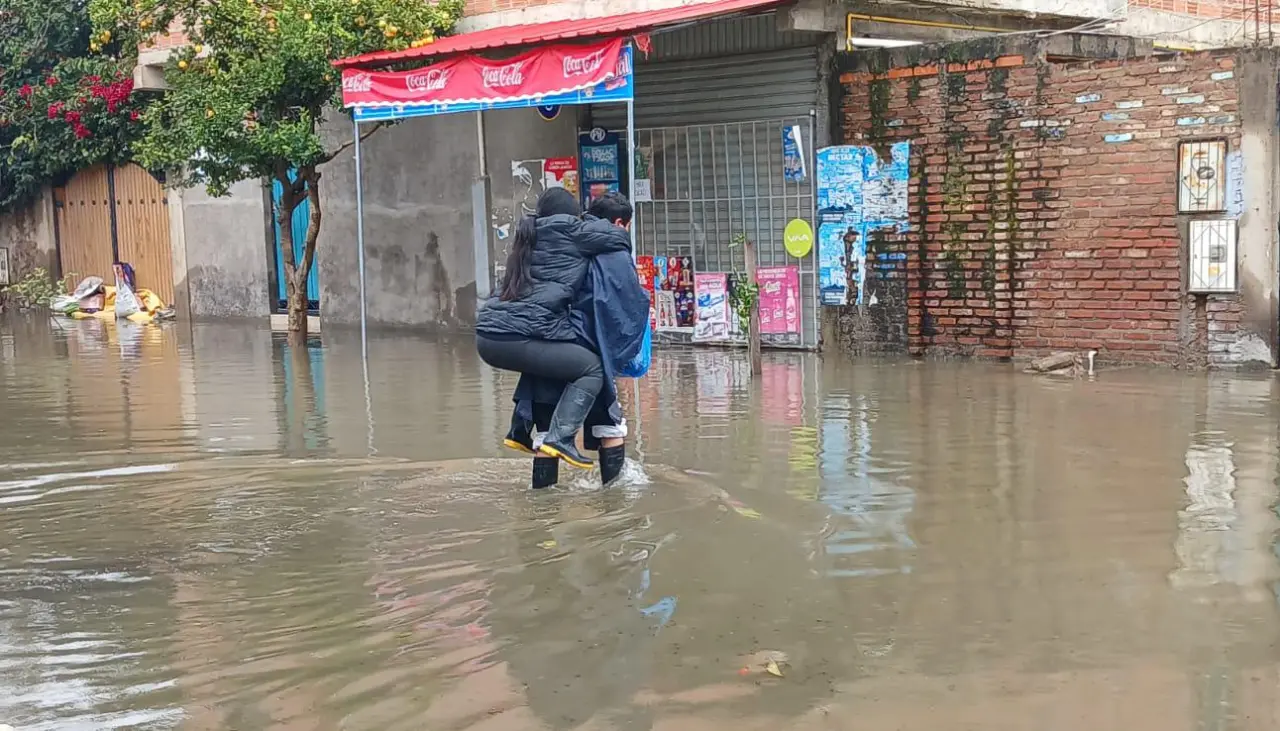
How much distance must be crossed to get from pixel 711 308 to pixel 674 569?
8.12m

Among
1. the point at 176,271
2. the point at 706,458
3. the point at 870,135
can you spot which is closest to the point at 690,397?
the point at 706,458

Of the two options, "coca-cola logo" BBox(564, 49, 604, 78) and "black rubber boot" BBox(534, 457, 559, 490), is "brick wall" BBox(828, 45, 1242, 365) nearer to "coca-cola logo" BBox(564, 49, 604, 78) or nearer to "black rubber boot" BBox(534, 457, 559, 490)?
"coca-cola logo" BBox(564, 49, 604, 78)

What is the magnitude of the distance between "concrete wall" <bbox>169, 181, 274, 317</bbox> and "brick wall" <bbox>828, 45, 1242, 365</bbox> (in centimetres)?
962

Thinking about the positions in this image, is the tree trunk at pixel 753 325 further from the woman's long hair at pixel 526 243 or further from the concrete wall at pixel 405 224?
the concrete wall at pixel 405 224

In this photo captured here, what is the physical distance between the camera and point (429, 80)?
12.0m

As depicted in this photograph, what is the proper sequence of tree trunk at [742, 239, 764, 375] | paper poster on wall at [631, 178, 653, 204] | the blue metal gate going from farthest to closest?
1. the blue metal gate
2. paper poster on wall at [631, 178, 653, 204]
3. tree trunk at [742, 239, 764, 375]

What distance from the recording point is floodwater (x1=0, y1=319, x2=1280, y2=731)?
4.17 meters

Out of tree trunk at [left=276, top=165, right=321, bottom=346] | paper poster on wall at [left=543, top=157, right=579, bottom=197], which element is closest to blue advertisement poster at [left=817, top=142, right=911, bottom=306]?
paper poster on wall at [left=543, top=157, right=579, bottom=197]

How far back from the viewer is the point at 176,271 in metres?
20.3

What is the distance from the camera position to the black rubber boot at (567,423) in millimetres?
6742

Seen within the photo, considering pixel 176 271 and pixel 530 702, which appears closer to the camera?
pixel 530 702

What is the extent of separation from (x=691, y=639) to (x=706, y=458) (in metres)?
3.32

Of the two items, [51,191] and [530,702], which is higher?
[51,191]

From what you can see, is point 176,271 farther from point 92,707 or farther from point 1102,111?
point 92,707
